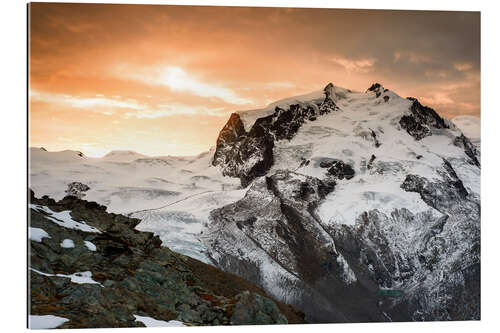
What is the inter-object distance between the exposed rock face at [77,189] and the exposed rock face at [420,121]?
16.9 metres

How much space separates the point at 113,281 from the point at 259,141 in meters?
31.3

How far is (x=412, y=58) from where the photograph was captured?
68.3ft

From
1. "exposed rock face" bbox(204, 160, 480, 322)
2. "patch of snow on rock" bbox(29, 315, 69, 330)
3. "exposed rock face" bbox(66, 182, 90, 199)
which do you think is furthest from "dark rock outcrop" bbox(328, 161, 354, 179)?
Answer: "patch of snow on rock" bbox(29, 315, 69, 330)

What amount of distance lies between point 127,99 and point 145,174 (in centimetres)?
1162

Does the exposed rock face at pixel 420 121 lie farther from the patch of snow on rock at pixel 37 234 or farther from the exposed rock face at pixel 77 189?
the patch of snow on rock at pixel 37 234

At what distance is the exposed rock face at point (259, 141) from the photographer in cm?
3300

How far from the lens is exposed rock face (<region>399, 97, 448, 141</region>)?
25.8m

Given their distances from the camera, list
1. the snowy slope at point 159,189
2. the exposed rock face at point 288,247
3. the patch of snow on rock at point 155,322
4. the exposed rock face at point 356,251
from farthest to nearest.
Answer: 1. the exposed rock face at point 288,247
2. the snowy slope at point 159,189
3. the exposed rock face at point 356,251
4. the patch of snow on rock at point 155,322

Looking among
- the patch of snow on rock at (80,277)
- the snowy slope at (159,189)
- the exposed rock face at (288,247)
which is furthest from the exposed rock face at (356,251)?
the patch of snow on rock at (80,277)

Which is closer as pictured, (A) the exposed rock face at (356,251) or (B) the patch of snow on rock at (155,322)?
(B) the patch of snow on rock at (155,322)

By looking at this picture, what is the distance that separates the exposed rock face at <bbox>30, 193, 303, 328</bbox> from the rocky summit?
41 millimetres

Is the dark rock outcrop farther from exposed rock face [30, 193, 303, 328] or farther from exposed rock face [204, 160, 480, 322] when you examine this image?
exposed rock face [30, 193, 303, 328]

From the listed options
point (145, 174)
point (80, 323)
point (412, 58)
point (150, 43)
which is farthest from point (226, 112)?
point (80, 323)
